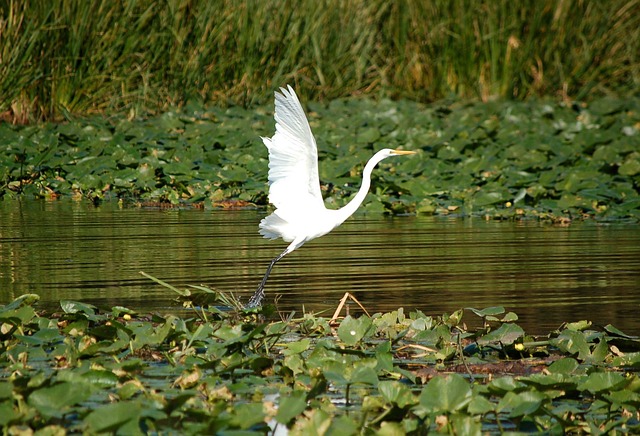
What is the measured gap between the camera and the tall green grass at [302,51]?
516 inches

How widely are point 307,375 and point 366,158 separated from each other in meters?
6.93

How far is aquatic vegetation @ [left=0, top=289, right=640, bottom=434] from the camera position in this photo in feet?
11.5

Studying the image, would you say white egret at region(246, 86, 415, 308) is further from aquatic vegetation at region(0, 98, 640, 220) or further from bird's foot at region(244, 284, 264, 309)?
aquatic vegetation at region(0, 98, 640, 220)

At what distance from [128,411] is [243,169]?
24.8ft

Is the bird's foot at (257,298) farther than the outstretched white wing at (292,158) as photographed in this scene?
No

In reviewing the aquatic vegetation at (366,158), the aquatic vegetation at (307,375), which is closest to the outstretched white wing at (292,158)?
the aquatic vegetation at (307,375)

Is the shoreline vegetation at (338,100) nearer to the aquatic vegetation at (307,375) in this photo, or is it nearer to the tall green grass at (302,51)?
the tall green grass at (302,51)

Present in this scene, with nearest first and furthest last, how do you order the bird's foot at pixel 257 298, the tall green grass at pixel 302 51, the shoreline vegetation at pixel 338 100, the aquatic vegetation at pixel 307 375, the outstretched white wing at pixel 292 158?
the aquatic vegetation at pixel 307 375, the bird's foot at pixel 257 298, the outstretched white wing at pixel 292 158, the shoreline vegetation at pixel 338 100, the tall green grass at pixel 302 51

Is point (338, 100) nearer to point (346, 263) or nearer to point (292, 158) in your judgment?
point (346, 263)

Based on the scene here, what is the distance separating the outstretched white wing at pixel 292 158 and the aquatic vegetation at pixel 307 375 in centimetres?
101

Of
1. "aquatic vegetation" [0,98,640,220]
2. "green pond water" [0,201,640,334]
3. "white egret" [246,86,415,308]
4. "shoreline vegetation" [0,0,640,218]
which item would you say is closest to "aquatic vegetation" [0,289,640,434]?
"green pond water" [0,201,640,334]

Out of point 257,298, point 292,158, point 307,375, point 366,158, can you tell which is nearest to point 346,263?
point 292,158

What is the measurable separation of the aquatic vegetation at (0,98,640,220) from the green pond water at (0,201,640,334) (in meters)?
0.39

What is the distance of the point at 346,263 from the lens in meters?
7.36
